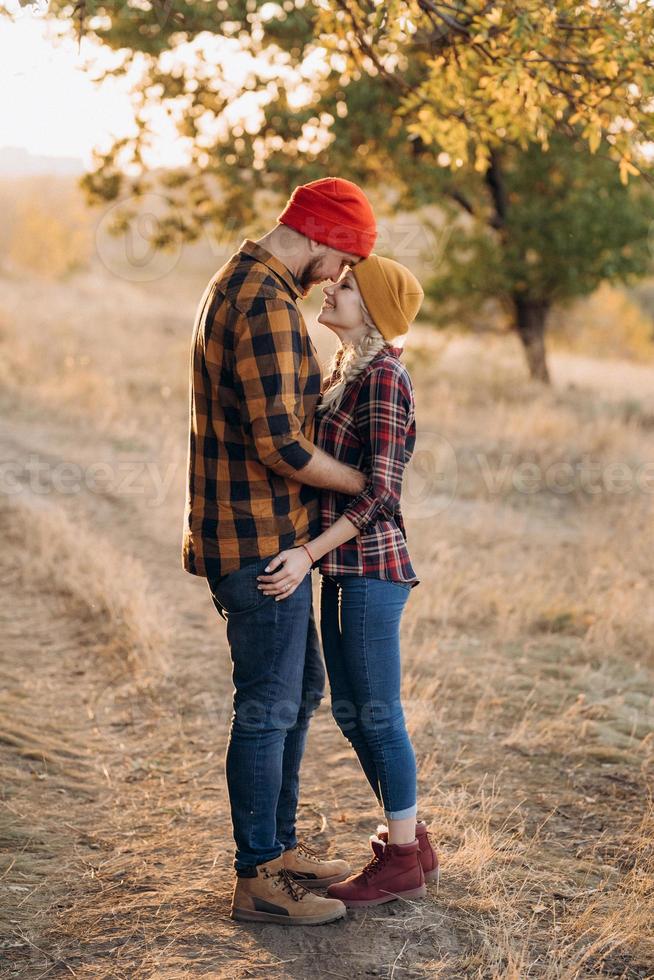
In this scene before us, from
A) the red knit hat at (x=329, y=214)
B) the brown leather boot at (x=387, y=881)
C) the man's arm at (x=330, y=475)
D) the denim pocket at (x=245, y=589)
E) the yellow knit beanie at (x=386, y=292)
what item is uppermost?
the red knit hat at (x=329, y=214)

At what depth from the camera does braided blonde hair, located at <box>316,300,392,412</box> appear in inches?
105

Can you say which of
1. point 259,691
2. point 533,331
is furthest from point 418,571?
point 533,331

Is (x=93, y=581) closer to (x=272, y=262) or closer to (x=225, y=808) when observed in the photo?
(x=225, y=808)

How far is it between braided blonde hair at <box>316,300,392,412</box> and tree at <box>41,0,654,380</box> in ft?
4.73

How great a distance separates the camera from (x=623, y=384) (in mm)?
16359

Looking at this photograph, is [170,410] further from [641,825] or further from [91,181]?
[641,825]

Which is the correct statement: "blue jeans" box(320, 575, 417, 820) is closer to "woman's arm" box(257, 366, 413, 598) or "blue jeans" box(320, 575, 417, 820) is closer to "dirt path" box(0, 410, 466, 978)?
"woman's arm" box(257, 366, 413, 598)

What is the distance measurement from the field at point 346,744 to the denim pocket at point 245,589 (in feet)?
3.16

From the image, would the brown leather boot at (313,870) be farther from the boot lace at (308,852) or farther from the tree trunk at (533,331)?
the tree trunk at (533,331)

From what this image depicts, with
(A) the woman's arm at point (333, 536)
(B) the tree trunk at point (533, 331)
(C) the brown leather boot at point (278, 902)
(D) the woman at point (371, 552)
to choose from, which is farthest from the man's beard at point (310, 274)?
(B) the tree trunk at point (533, 331)

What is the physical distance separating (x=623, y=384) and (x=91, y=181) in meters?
9.79

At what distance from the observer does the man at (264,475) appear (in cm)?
245

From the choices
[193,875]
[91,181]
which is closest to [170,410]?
[91,181]

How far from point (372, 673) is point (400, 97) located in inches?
131
